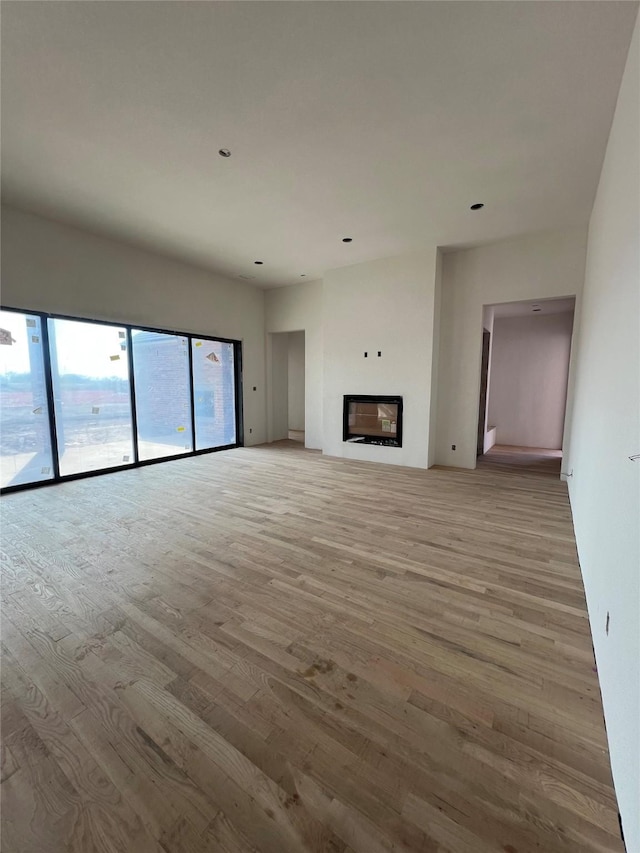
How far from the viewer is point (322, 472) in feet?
17.1

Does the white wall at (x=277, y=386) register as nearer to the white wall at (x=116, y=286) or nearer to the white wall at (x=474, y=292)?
the white wall at (x=116, y=286)

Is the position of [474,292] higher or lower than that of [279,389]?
higher

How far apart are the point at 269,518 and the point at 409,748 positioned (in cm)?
230

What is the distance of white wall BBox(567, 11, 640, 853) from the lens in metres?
1.09

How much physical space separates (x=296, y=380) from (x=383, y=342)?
15.9ft

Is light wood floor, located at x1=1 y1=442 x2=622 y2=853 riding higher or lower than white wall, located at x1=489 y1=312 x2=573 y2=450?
lower

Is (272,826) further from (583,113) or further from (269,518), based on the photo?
(583,113)

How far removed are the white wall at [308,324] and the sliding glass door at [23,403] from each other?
13.8 feet

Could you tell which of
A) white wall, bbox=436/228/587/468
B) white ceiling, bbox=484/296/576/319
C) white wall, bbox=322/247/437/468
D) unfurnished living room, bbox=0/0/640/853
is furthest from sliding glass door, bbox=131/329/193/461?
white ceiling, bbox=484/296/576/319

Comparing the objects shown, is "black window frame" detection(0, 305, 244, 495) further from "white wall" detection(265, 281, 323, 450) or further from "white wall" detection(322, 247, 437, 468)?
"white wall" detection(322, 247, 437, 468)

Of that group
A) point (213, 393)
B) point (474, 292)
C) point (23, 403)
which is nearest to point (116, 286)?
point (23, 403)

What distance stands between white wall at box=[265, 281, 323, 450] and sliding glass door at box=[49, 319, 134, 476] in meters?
3.19

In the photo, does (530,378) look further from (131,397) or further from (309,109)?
(131,397)

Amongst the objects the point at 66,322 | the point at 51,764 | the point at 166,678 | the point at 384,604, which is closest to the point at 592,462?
the point at 384,604
